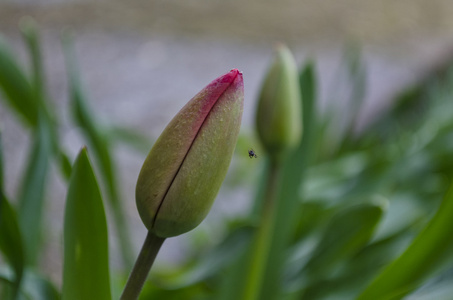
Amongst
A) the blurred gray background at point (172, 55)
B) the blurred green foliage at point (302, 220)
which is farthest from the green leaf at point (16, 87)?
the blurred gray background at point (172, 55)

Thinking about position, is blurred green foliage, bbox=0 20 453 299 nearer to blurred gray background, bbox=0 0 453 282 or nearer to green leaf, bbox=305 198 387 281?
green leaf, bbox=305 198 387 281

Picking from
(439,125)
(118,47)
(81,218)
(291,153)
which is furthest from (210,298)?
(118,47)

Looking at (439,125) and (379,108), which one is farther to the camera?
(379,108)

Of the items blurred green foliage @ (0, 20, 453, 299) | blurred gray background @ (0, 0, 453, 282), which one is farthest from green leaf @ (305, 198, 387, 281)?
blurred gray background @ (0, 0, 453, 282)

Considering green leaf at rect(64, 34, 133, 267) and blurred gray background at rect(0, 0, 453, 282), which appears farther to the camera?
blurred gray background at rect(0, 0, 453, 282)

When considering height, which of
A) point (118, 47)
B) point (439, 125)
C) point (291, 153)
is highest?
point (118, 47)

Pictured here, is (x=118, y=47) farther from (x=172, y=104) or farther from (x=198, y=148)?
(x=198, y=148)

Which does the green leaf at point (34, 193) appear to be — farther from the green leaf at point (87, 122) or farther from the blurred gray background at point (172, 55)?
the blurred gray background at point (172, 55)
